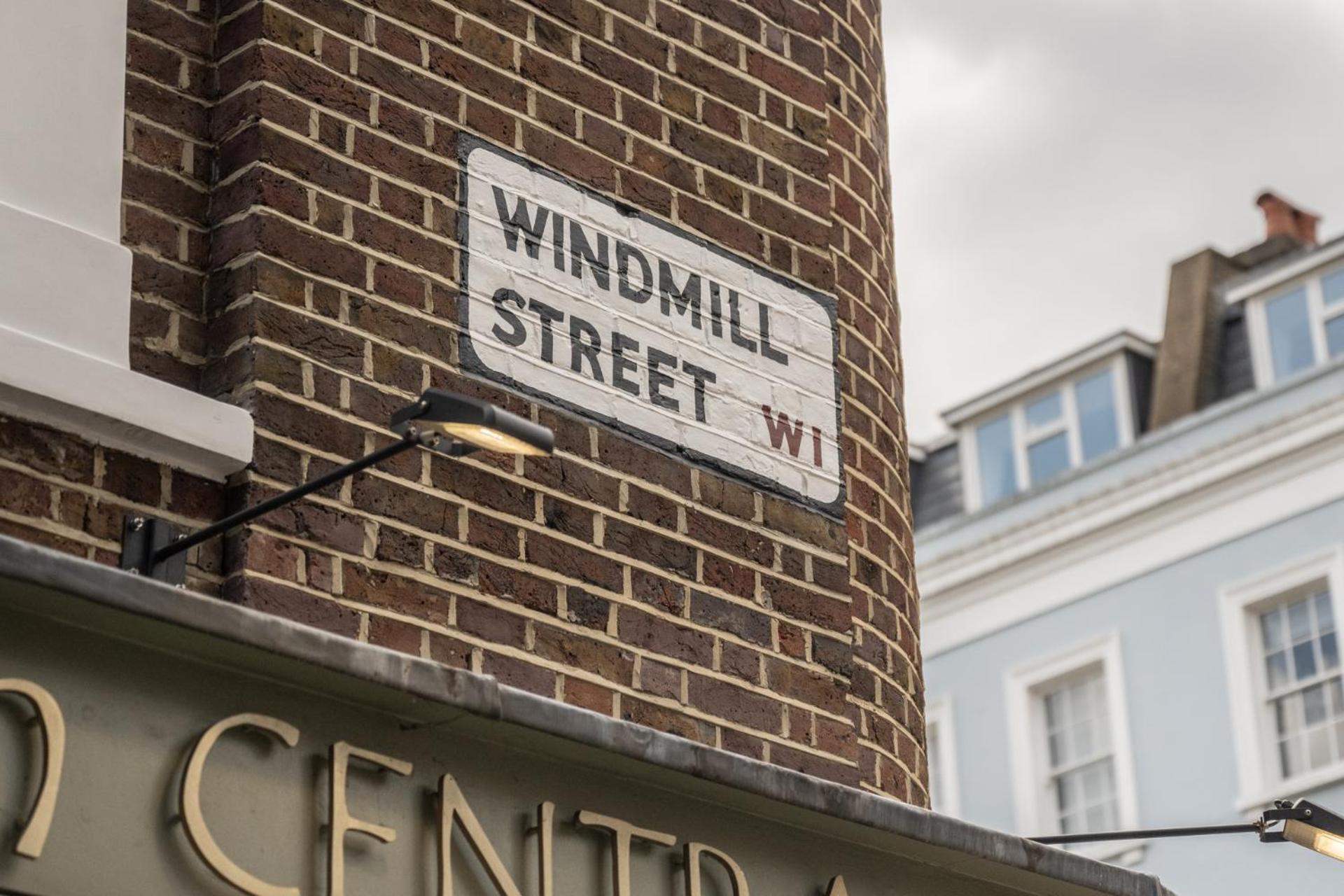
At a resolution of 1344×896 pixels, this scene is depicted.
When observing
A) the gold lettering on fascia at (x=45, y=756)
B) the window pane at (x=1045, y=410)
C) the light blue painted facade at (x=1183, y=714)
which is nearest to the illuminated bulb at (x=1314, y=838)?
the gold lettering on fascia at (x=45, y=756)

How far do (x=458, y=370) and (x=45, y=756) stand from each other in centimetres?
179

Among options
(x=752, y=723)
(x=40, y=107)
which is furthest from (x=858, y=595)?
(x=40, y=107)

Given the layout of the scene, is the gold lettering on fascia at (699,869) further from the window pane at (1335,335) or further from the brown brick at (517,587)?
the window pane at (1335,335)

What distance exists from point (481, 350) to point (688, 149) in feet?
3.41

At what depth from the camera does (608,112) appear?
689cm

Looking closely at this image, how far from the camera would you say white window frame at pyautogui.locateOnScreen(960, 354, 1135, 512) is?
79.0ft

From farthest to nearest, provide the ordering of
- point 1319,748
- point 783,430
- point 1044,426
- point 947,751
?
point 1044,426, point 947,751, point 1319,748, point 783,430

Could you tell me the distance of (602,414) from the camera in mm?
6574

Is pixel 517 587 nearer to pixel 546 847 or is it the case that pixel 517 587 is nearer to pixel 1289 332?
pixel 546 847

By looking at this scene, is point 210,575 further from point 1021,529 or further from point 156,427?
point 1021,529

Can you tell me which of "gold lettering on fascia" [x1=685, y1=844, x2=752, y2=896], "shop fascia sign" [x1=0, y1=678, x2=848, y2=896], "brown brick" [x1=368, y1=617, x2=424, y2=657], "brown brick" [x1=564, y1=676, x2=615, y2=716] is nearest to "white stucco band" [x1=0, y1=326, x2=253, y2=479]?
"brown brick" [x1=368, y1=617, x2=424, y2=657]

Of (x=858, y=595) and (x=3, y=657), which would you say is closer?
(x=3, y=657)

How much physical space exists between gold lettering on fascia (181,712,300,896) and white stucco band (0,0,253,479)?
780 millimetres

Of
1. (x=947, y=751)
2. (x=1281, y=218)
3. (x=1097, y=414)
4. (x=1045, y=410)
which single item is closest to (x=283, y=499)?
(x=947, y=751)
